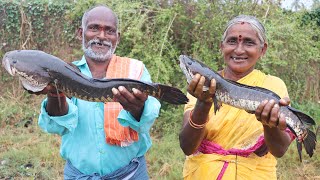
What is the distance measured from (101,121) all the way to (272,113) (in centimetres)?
126

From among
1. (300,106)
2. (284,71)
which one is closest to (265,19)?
(284,71)

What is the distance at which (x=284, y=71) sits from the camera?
8.43 metres

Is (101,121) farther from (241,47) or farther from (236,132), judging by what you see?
(241,47)

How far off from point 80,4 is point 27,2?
248cm

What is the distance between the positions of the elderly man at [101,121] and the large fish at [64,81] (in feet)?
0.60

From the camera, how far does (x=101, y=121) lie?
308cm

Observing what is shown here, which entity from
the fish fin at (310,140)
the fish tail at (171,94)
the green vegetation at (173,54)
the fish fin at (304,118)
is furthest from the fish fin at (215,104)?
the green vegetation at (173,54)

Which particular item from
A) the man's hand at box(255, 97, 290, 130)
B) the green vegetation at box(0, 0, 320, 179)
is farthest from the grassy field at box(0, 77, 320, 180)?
the man's hand at box(255, 97, 290, 130)

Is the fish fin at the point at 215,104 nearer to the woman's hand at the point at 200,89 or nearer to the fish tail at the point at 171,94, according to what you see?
the woman's hand at the point at 200,89

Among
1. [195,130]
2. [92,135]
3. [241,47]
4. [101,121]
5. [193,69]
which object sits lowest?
[92,135]

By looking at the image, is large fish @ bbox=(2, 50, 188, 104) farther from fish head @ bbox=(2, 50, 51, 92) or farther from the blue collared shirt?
the blue collared shirt

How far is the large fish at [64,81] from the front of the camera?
2609 millimetres

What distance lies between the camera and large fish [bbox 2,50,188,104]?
2.61 meters

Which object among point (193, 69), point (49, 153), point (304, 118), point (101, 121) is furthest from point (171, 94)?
point (49, 153)
